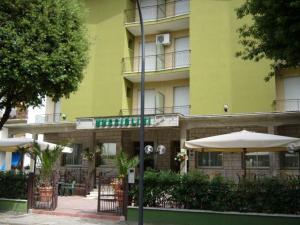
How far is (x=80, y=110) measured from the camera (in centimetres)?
2522

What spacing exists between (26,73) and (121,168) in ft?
15.7

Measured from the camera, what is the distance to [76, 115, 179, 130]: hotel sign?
20562 mm

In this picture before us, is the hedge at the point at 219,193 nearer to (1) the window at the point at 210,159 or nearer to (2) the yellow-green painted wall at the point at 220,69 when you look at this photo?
(2) the yellow-green painted wall at the point at 220,69

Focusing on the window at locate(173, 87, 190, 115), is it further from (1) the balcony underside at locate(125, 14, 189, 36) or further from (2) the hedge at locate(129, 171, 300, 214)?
(2) the hedge at locate(129, 171, 300, 214)

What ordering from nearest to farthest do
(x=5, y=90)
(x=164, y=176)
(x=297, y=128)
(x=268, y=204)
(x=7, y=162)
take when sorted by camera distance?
(x=268, y=204)
(x=164, y=176)
(x=5, y=90)
(x=297, y=128)
(x=7, y=162)

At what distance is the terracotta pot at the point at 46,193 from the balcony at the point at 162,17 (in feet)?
43.3

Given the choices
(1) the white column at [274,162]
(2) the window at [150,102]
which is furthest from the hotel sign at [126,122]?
(1) the white column at [274,162]

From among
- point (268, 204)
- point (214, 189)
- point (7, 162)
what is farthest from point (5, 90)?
point (7, 162)

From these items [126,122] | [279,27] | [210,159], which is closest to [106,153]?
[126,122]

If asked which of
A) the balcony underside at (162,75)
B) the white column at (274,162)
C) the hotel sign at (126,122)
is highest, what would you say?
the balcony underside at (162,75)

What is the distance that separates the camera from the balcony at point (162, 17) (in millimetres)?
23969

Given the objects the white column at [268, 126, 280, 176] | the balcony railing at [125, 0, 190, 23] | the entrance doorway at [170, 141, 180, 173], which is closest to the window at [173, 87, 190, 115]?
the entrance doorway at [170, 141, 180, 173]

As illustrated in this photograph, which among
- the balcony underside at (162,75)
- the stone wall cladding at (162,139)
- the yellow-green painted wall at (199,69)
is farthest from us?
the stone wall cladding at (162,139)

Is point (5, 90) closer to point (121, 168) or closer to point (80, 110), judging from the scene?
point (121, 168)
